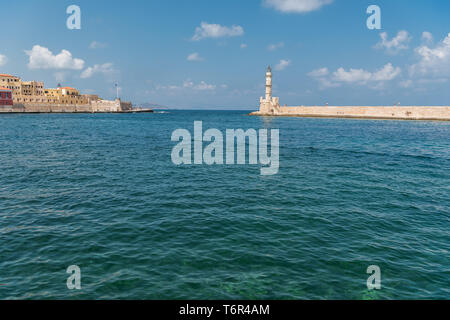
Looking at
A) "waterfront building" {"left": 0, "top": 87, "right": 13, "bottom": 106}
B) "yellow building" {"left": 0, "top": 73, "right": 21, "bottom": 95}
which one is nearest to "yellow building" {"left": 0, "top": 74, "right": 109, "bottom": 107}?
"yellow building" {"left": 0, "top": 73, "right": 21, "bottom": 95}

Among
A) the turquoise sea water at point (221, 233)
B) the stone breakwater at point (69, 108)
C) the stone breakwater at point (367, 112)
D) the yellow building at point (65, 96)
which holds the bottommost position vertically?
the turquoise sea water at point (221, 233)

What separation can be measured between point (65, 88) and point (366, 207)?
635 feet

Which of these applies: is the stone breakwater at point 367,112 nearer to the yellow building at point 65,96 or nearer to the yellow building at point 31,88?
the yellow building at point 65,96

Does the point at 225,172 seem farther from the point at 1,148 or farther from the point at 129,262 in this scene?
the point at 1,148

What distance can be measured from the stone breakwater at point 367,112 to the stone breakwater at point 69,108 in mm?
105485

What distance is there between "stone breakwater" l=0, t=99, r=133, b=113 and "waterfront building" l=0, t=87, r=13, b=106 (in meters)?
2.01

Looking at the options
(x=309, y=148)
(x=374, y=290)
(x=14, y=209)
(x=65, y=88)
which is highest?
(x=65, y=88)

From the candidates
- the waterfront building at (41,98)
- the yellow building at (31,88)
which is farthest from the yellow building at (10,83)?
the yellow building at (31,88)

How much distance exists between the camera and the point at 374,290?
9031 mm

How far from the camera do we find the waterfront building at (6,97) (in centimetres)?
13448

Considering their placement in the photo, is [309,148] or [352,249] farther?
[309,148]

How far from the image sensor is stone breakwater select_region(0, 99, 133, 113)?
5645 inches

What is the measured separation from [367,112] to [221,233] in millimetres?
127751
